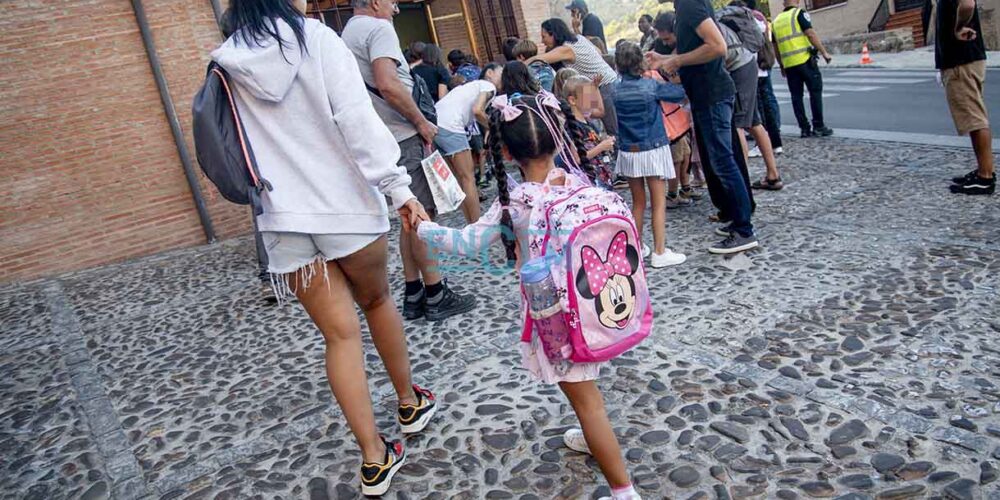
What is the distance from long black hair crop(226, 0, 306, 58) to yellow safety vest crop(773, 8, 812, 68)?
23.4 feet

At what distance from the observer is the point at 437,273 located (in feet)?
14.3

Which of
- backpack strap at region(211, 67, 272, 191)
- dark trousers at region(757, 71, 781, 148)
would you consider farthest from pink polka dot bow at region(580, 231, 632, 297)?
dark trousers at region(757, 71, 781, 148)

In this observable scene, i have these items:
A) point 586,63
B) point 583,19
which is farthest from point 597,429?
point 583,19

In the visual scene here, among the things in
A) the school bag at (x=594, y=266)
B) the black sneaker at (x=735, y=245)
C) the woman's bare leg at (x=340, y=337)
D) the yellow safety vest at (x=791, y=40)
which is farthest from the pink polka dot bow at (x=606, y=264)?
the yellow safety vest at (x=791, y=40)

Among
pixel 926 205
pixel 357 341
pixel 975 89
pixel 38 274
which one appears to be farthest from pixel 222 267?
pixel 975 89

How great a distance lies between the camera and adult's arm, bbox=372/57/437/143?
12.4ft

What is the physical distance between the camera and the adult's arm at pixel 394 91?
377 cm

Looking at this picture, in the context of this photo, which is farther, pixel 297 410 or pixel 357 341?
pixel 297 410

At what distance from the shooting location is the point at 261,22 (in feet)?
7.48

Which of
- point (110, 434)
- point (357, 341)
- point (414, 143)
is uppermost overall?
point (414, 143)

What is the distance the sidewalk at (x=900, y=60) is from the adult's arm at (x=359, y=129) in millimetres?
14038

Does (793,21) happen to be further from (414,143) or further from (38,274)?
(38,274)

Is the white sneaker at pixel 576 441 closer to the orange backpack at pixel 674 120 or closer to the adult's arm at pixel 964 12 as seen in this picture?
the orange backpack at pixel 674 120

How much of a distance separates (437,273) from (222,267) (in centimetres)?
351
